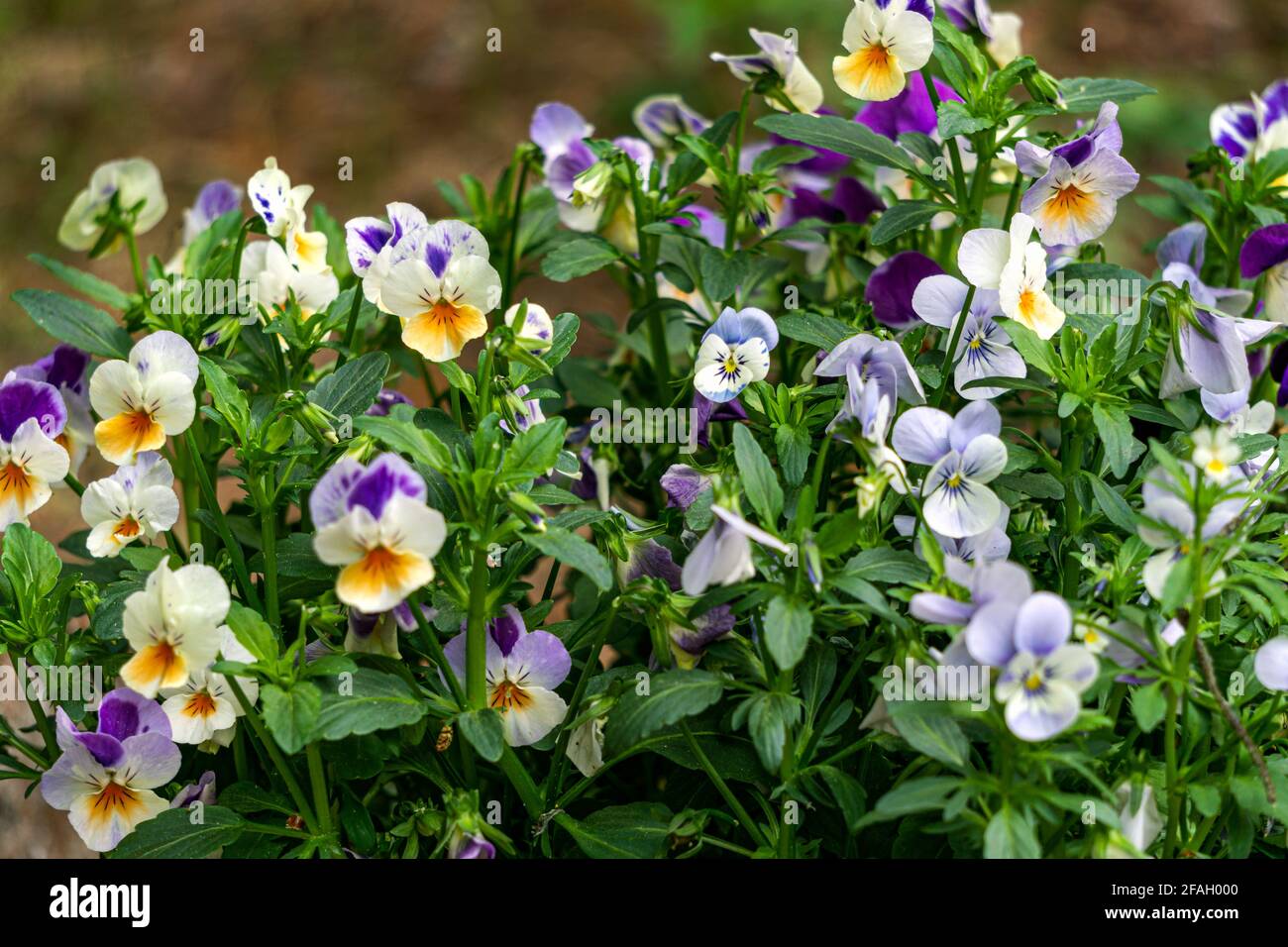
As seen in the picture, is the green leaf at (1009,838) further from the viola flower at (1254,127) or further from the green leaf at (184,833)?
the viola flower at (1254,127)

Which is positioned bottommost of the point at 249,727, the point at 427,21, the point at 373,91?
the point at 249,727

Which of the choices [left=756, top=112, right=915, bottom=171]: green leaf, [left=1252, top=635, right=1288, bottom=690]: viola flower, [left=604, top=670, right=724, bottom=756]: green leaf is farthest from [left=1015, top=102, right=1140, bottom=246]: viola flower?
[left=604, top=670, right=724, bottom=756]: green leaf

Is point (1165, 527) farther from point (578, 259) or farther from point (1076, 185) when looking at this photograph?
point (578, 259)

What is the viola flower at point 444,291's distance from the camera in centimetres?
108

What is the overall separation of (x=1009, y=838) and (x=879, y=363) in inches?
15.4

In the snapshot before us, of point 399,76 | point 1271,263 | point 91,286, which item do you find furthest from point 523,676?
point 399,76

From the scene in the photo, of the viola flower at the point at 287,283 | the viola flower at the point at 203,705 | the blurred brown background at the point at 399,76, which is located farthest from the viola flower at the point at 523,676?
the blurred brown background at the point at 399,76

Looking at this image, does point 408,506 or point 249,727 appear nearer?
point 408,506

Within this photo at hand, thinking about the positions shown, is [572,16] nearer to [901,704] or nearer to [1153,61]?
[1153,61]

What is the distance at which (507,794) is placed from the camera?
3.91 ft

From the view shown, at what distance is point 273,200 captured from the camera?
130cm

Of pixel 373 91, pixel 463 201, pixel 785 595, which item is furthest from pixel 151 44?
pixel 785 595
